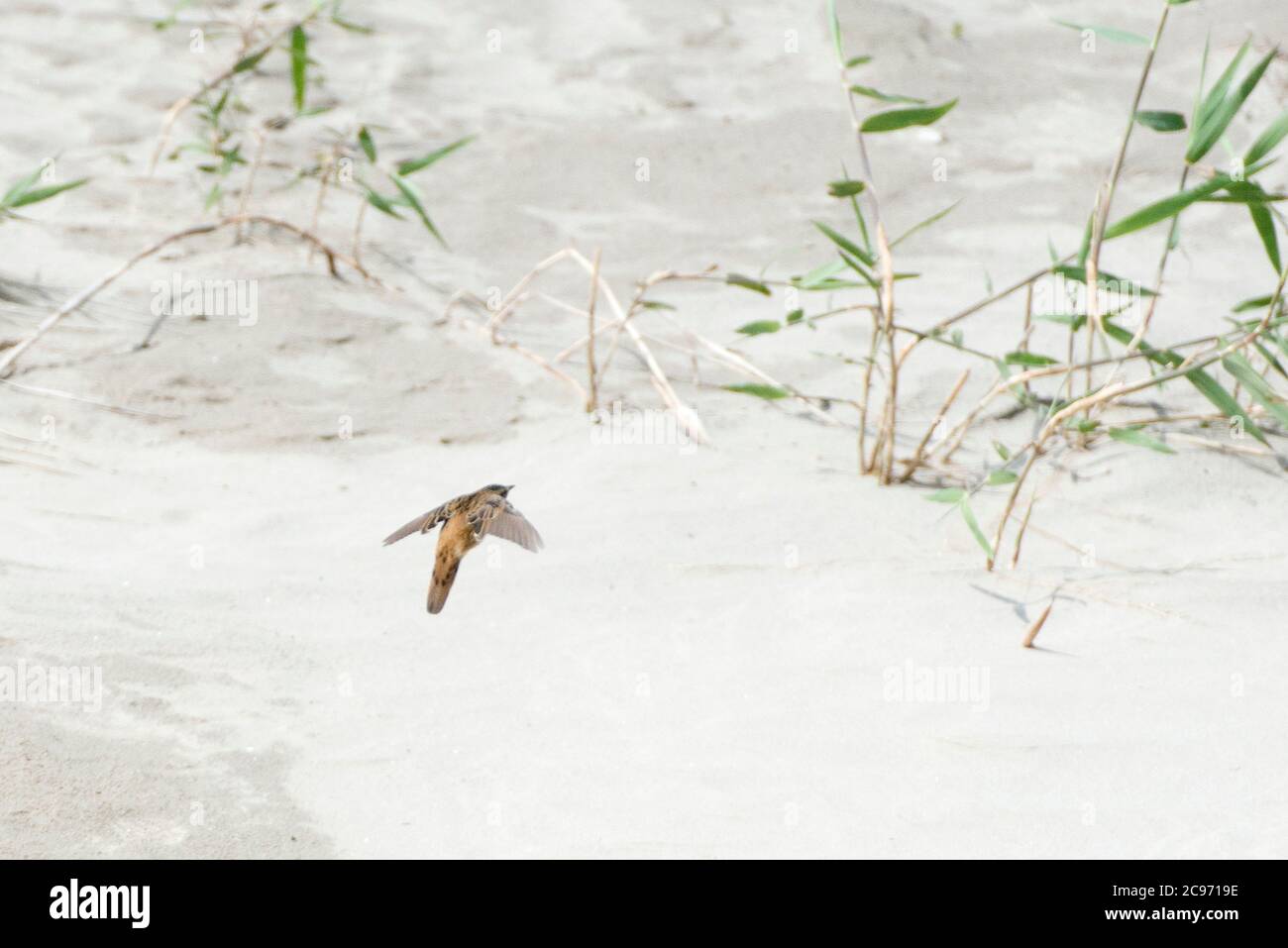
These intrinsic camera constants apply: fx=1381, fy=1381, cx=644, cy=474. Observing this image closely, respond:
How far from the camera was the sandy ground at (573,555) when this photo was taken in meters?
1.88

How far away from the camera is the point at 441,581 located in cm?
240

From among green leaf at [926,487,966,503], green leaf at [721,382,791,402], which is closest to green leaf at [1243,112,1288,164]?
green leaf at [926,487,966,503]

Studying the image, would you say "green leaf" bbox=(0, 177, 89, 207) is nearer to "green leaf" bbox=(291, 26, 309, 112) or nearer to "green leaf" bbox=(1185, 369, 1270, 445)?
"green leaf" bbox=(291, 26, 309, 112)

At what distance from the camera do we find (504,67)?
19.7 feet

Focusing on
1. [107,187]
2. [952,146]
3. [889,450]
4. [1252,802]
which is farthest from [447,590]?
[952,146]

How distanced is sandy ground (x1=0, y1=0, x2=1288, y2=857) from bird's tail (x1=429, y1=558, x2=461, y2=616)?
0.24 feet

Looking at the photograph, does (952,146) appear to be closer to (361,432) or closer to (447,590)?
(361,432)

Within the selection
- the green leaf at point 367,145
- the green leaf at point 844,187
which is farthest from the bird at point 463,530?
the green leaf at point 367,145

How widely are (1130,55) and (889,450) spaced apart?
432cm

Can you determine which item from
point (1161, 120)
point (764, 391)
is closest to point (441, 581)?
point (764, 391)

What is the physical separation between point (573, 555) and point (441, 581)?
16.9 inches

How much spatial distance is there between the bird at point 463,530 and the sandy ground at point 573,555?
4.5 inches

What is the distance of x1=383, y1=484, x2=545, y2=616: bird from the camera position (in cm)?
227

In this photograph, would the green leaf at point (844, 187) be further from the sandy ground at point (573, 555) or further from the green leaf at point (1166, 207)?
the sandy ground at point (573, 555)
